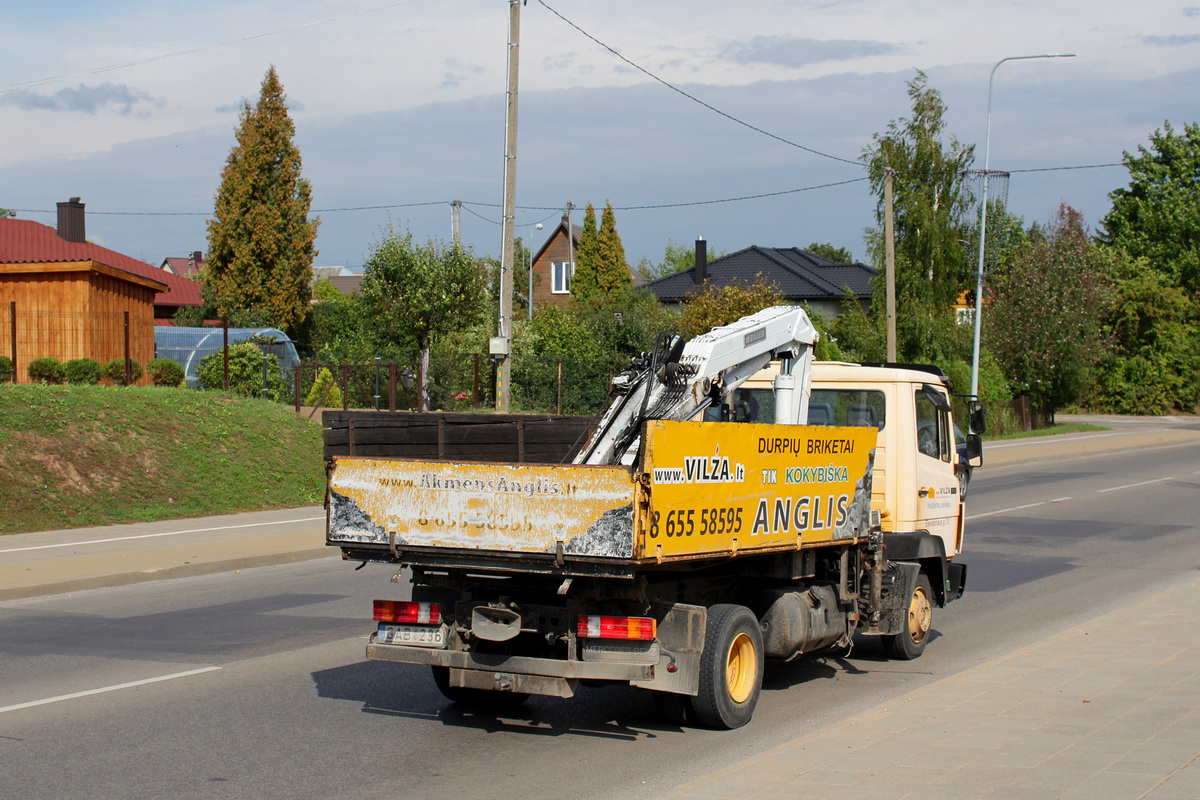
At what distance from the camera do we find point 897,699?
695 cm

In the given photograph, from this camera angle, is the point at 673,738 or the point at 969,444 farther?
the point at 969,444

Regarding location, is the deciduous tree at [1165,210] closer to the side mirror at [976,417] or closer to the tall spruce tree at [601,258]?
the tall spruce tree at [601,258]

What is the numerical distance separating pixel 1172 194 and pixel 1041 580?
210ft

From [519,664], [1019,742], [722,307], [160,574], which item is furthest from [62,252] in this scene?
[1019,742]

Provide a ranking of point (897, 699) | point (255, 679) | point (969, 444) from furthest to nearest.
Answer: point (969, 444), point (255, 679), point (897, 699)

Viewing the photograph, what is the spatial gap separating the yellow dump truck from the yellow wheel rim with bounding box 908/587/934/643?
50 cm

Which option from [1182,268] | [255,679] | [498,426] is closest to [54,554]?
[255,679]

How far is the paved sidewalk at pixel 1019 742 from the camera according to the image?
200 inches

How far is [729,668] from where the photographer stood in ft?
22.0

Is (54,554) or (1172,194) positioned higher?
(1172,194)

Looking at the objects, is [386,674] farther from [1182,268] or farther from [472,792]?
[1182,268]

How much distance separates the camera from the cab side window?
8.78 meters

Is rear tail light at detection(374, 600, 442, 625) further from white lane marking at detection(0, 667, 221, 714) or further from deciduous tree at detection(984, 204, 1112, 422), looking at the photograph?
deciduous tree at detection(984, 204, 1112, 422)

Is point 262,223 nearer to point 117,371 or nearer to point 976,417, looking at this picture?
point 117,371
